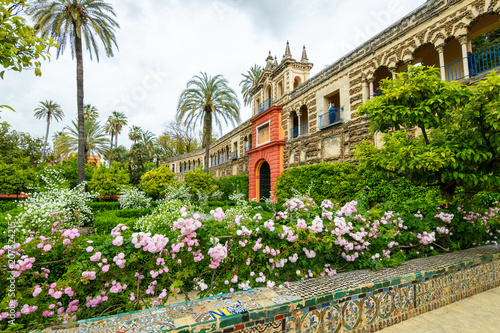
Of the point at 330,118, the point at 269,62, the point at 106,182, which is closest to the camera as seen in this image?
the point at 330,118

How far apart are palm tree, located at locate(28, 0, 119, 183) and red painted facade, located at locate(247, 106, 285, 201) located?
11977mm

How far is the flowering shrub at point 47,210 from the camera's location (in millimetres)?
4035

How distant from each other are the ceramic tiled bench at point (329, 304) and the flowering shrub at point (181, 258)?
28 centimetres

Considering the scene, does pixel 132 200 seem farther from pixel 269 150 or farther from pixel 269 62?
pixel 269 62

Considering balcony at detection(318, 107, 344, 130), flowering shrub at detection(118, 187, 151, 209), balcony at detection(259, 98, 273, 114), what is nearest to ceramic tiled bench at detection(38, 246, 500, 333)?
balcony at detection(318, 107, 344, 130)

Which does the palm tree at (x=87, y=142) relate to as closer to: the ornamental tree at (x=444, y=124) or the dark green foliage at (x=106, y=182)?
the dark green foliage at (x=106, y=182)

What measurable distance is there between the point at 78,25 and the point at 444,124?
18504 millimetres

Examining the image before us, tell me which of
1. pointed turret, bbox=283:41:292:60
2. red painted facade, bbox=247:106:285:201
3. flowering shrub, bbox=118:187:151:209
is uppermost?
pointed turret, bbox=283:41:292:60

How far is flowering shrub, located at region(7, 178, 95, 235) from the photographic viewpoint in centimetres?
404

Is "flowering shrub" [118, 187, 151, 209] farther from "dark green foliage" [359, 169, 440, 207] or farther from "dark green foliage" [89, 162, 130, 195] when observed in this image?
"dark green foliage" [359, 169, 440, 207]

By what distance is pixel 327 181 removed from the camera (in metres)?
11.3

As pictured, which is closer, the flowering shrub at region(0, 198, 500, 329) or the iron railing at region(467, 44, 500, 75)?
the flowering shrub at region(0, 198, 500, 329)

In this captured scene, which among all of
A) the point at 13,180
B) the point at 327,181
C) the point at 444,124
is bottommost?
the point at 327,181

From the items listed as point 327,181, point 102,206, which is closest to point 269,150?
point 327,181
